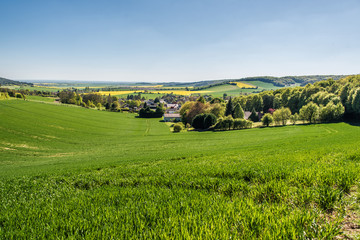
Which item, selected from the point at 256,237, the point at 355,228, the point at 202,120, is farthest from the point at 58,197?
the point at 202,120

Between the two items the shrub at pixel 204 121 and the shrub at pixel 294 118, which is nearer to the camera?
the shrub at pixel 294 118

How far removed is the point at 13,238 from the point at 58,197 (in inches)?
110

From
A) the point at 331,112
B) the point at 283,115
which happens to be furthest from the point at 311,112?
the point at 283,115

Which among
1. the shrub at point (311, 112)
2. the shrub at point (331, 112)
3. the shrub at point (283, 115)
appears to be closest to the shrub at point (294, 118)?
the shrub at point (283, 115)

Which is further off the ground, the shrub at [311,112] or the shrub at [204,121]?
the shrub at [311,112]

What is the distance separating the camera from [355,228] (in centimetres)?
260

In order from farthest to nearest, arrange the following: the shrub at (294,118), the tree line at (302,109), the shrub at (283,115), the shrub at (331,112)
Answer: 1. the shrub at (283,115)
2. the shrub at (294,118)
3. the tree line at (302,109)
4. the shrub at (331,112)

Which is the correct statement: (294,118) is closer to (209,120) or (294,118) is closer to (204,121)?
(209,120)

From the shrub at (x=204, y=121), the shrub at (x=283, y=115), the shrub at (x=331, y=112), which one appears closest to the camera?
the shrub at (x=331, y=112)

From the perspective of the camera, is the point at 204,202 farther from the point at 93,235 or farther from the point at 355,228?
the point at 355,228

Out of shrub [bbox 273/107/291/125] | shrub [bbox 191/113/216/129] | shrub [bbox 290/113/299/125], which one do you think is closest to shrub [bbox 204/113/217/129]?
shrub [bbox 191/113/216/129]

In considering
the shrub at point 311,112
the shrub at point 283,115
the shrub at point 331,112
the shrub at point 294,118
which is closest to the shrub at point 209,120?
the shrub at point 283,115

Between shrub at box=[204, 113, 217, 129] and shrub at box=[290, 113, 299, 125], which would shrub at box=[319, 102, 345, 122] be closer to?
shrub at box=[290, 113, 299, 125]

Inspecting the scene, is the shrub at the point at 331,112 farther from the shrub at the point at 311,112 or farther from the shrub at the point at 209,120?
the shrub at the point at 209,120
